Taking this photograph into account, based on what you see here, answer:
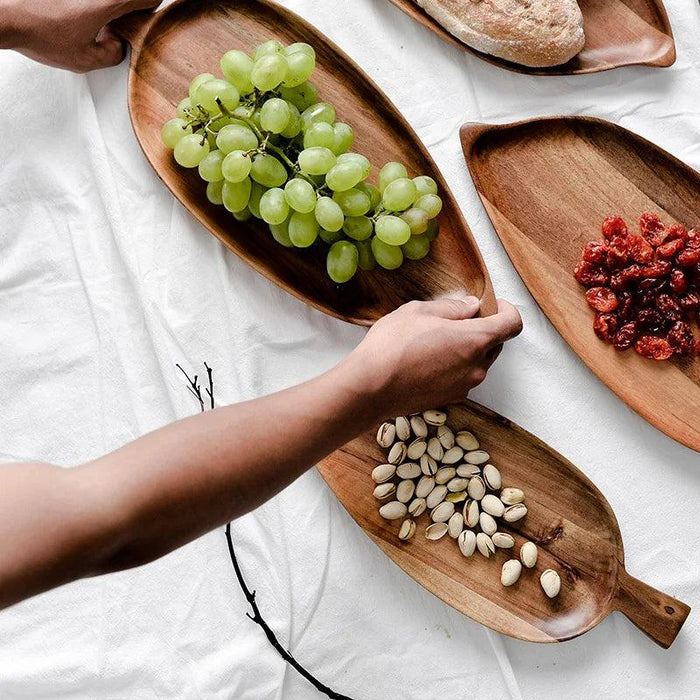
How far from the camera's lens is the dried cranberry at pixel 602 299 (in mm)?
835

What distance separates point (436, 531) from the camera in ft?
2.75

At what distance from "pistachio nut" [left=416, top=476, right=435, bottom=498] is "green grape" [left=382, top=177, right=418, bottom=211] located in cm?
29

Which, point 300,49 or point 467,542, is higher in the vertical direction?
point 300,49

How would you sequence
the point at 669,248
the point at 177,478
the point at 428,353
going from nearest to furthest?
the point at 177,478
the point at 428,353
the point at 669,248

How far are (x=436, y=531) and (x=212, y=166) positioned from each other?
1.47 feet

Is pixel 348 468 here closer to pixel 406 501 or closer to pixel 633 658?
pixel 406 501

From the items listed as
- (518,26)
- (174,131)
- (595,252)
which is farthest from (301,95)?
(595,252)

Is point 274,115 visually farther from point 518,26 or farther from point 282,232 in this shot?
point 518,26

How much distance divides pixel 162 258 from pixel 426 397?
34 centimetres

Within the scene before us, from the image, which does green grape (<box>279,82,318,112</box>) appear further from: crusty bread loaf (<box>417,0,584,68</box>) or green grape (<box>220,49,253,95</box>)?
crusty bread loaf (<box>417,0,584,68</box>)

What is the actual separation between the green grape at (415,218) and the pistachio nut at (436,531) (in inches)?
12.5

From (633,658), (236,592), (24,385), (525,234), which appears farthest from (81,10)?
(633,658)

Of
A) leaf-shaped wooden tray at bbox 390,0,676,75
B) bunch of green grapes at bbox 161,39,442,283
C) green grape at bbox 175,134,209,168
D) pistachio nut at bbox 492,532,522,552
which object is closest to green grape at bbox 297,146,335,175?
bunch of green grapes at bbox 161,39,442,283

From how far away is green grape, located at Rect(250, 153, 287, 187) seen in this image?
77 centimetres
